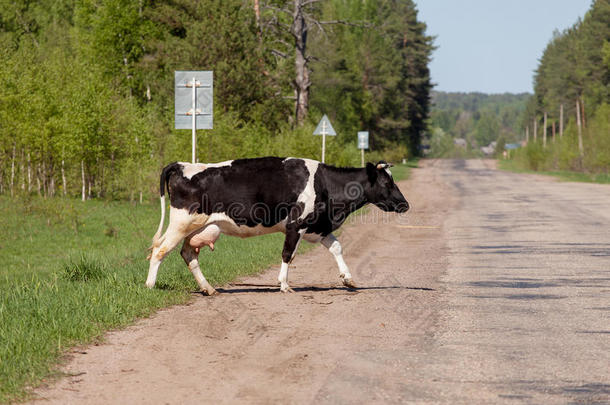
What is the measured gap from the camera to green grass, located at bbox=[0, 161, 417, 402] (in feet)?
21.7

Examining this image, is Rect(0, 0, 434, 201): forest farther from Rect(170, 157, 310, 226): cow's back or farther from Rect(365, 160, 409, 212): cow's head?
Rect(170, 157, 310, 226): cow's back

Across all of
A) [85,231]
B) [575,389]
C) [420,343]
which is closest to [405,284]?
[420,343]

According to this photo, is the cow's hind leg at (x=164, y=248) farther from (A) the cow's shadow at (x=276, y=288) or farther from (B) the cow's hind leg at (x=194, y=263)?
(A) the cow's shadow at (x=276, y=288)

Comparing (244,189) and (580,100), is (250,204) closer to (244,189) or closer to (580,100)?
(244,189)

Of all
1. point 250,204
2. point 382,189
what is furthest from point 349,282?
point 250,204

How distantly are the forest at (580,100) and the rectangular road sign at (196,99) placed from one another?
50.4 m

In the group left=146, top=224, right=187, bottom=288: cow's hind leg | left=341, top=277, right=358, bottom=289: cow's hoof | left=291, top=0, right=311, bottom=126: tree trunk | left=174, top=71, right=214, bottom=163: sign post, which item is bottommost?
left=341, top=277, right=358, bottom=289: cow's hoof

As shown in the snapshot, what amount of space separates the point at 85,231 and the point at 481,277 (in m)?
13.6

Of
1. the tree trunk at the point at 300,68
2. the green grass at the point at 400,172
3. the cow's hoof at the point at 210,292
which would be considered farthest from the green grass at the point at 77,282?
the green grass at the point at 400,172

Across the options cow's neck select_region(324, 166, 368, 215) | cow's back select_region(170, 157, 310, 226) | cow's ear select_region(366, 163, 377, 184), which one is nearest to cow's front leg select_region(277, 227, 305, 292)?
cow's back select_region(170, 157, 310, 226)

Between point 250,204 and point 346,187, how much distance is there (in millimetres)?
1562

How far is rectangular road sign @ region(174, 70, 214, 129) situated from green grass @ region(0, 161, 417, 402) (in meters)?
2.74

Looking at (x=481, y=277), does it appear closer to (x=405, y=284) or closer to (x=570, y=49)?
(x=405, y=284)

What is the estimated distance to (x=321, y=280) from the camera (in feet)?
37.7
